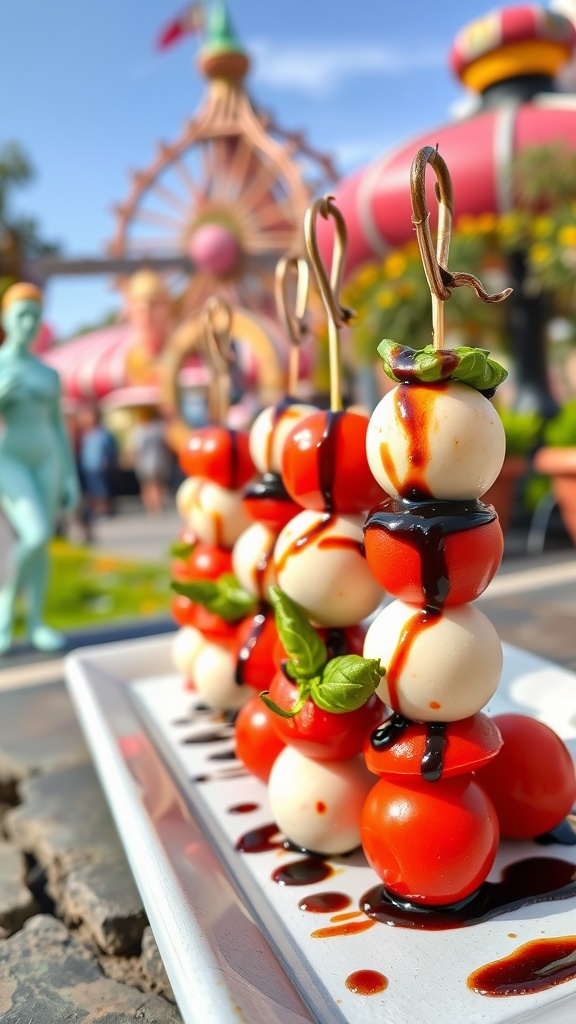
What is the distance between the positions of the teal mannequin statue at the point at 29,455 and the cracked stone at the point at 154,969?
2.11 metres

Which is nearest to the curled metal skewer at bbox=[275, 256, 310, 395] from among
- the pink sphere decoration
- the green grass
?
the green grass

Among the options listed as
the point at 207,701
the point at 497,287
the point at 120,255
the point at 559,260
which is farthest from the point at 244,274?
the point at 207,701

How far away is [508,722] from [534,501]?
12.8 feet

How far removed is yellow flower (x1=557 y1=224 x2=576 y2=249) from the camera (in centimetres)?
426

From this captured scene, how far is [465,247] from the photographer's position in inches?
189

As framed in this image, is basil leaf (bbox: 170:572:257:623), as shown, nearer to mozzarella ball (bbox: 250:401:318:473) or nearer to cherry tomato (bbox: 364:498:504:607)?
mozzarella ball (bbox: 250:401:318:473)

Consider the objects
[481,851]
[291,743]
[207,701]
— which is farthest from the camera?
[207,701]

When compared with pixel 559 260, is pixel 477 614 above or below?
below

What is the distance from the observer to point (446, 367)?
921 mm

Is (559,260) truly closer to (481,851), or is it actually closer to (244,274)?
(481,851)

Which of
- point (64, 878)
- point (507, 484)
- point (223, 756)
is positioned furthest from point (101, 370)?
point (64, 878)

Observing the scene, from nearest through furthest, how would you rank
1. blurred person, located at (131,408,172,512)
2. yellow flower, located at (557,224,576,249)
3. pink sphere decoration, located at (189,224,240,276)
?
yellow flower, located at (557,224,576,249) → blurred person, located at (131,408,172,512) → pink sphere decoration, located at (189,224,240,276)

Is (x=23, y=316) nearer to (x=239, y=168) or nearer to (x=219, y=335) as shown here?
(x=219, y=335)

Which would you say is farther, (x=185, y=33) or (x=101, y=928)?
(x=185, y=33)
